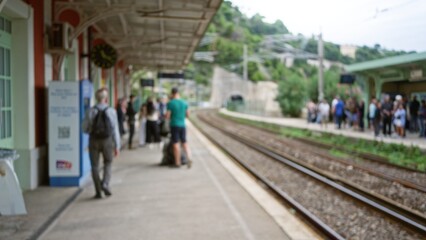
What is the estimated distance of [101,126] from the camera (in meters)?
7.25

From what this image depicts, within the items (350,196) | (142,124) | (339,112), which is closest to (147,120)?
(142,124)

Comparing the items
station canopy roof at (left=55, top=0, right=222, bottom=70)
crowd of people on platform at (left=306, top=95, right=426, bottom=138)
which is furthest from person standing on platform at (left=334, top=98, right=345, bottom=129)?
station canopy roof at (left=55, top=0, right=222, bottom=70)

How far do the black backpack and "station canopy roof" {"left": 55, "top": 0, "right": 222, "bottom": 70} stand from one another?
233cm

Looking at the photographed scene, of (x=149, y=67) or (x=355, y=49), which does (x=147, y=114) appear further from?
(x=149, y=67)

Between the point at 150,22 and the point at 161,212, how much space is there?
299 inches

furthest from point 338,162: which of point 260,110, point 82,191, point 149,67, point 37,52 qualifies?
point 260,110

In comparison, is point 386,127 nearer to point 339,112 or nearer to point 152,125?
point 339,112

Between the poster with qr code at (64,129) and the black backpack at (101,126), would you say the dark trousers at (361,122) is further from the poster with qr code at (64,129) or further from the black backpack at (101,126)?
the black backpack at (101,126)

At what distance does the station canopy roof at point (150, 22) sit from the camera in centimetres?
924

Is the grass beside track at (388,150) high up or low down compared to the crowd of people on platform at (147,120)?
down

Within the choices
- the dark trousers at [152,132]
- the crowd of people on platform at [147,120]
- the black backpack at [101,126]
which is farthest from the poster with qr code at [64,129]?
the dark trousers at [152,132]

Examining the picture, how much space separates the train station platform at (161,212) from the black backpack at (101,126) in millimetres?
988

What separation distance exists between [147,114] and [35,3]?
6584 mm

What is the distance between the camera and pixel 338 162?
524 inches
